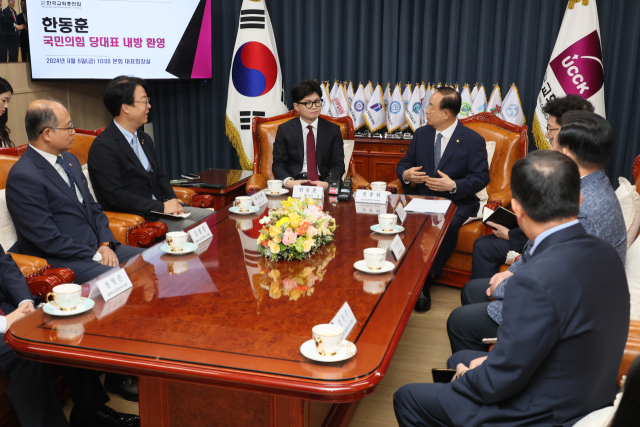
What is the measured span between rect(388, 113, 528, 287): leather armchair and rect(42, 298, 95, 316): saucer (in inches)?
97.2

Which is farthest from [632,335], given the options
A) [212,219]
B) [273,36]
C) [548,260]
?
[273,36]

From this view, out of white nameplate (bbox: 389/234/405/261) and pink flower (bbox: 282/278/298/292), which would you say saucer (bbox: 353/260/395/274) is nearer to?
white nameplate (bbox: 389/234/405/261)

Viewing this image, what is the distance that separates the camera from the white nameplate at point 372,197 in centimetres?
311

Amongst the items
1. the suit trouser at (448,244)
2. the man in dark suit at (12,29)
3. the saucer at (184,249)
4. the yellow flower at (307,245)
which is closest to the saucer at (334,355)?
the yellow flower at (307,245)

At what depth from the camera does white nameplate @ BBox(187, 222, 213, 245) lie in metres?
2.31

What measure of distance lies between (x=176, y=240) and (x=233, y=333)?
2.47 feet

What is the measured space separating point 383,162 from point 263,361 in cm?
370

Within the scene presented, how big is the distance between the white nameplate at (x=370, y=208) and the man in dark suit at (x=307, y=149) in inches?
34.2

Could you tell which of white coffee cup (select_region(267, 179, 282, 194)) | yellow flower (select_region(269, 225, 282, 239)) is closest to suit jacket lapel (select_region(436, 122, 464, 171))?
white coffee cup (select_region(267, 179, 282, 194))

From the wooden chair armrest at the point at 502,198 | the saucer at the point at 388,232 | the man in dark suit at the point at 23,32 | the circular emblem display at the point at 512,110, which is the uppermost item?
the man in dark suit at the point at 23,32

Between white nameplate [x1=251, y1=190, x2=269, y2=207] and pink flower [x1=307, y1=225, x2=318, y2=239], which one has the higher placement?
pink flower [x1=307, y1=225, x2=318, y2=239]

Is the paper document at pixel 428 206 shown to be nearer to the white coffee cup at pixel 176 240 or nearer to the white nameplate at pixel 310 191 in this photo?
the white nameplate at pixel 310 191

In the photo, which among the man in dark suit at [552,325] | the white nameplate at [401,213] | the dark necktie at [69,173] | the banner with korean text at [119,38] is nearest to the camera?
the man in dark suit at [552,325]

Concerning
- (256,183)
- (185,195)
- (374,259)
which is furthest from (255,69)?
(374,259)
